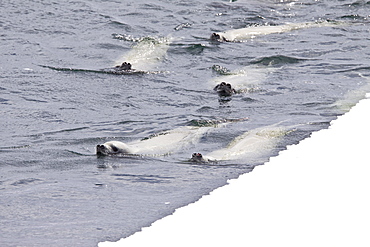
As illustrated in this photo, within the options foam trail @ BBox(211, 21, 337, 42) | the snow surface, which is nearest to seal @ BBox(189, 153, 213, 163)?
the snow surface

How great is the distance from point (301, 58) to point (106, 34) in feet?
17.2

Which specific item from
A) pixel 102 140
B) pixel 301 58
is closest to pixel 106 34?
pixel 301 58

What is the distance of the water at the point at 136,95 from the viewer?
23.4 ft

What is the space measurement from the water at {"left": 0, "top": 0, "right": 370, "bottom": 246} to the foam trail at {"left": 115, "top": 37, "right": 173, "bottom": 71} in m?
0.09

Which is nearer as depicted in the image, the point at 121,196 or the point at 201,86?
the point at 121,196

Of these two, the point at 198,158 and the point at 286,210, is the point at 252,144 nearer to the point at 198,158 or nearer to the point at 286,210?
the point at 198,158

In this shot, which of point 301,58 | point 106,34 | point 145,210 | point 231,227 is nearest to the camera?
point 231,227

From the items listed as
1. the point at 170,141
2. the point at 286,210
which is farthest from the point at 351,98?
the point at 286,210

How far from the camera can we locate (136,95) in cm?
1323

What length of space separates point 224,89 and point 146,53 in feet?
12.5

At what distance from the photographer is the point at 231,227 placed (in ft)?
18.0

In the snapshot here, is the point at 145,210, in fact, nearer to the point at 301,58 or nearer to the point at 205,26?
the point at 301,58

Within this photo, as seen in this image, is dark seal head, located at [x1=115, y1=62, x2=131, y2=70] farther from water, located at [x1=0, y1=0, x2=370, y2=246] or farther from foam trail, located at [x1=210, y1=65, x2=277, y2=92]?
foam trail, located at [x1=210, y1=65, x2=277, y2=92]

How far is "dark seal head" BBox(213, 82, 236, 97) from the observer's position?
1333 centimetres
